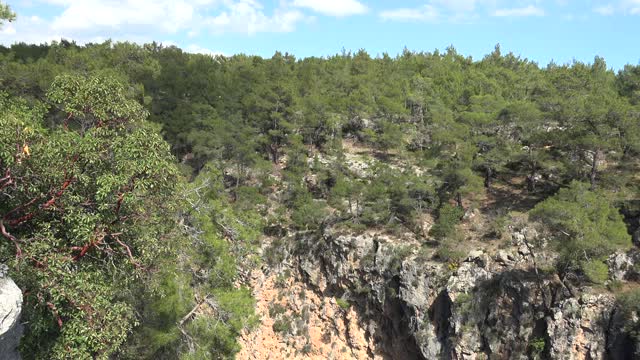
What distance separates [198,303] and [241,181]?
28224mm

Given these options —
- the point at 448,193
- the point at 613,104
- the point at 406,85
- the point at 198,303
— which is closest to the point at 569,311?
the point at 448,193

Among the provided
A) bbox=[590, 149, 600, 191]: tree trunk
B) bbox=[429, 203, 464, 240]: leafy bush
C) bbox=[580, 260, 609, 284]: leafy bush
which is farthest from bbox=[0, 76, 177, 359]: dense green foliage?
bbox=[590, 149, 600, 191]: tree trunk

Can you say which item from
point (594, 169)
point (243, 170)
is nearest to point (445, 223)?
point (594, 169)

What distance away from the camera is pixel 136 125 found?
41.5 feet

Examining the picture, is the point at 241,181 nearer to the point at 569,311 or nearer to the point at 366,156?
the point at 366,156

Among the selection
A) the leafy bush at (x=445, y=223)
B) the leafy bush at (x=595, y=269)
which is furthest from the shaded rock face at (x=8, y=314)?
the leafy bush at (x=445, y=223)

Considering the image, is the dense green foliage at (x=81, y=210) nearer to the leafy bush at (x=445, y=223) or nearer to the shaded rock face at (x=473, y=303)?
the shaded rock face at (x=473, y=303)

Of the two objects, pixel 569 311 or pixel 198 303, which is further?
pixel 569 311

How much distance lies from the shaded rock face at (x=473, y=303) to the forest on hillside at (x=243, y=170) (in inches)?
77.5

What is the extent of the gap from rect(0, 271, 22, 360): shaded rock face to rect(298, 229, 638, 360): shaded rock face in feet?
93.7

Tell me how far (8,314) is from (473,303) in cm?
2964

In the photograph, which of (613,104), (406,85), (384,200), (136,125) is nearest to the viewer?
(136,125)

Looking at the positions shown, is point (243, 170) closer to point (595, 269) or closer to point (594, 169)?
point (594, 169)

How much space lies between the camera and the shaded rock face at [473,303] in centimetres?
2827
